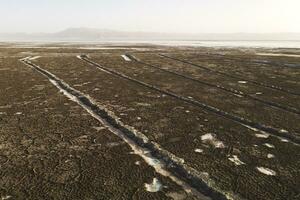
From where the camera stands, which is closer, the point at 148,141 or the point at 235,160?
the point at 235,160

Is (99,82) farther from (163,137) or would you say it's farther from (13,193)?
(13,193)

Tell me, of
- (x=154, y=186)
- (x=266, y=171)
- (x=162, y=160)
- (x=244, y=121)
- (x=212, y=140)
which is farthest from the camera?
(x=244, y=121)

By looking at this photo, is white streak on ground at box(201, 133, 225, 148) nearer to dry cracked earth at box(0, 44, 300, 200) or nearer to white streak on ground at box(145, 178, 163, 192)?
dry cracked earth at box(0, 44, 300, 200)

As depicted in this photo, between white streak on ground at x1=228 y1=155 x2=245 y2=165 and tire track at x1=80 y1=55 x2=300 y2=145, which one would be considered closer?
white streak on ground at x1=228 y1=155 x2=245 y2=165

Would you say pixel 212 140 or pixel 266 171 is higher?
pixel 266 171

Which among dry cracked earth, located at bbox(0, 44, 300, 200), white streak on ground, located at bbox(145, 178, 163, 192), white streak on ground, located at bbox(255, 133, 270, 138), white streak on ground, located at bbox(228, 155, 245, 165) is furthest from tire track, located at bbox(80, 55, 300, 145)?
white streak on ground, located at bbox(145, 178, 163, 192)

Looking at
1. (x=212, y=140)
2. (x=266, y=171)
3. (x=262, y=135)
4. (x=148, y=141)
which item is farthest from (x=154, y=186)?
(x=262, y=135)

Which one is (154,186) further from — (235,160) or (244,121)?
(244,121)
